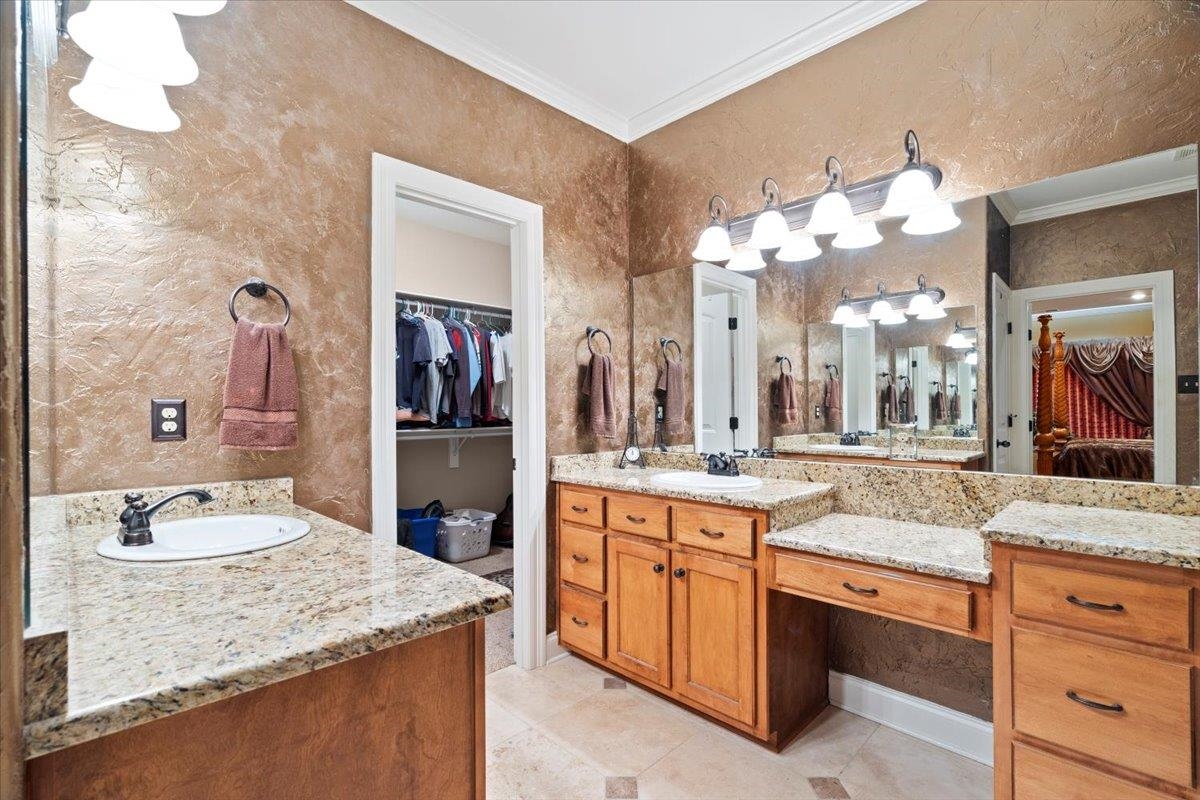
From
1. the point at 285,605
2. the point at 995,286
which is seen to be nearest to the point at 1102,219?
the point at 995,286

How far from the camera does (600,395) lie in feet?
9.16

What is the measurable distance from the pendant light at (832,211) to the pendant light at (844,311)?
0.25 m

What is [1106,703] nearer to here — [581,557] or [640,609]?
[640,609]

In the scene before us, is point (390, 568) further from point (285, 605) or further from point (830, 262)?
point (830, 262)

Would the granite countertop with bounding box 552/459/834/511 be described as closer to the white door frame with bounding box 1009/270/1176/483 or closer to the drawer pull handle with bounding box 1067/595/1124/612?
the white door frame with bounding box 1009/270/1176/483

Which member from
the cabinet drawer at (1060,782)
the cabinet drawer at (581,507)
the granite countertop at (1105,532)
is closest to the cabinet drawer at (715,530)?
the cabinet drawer at (581,507)

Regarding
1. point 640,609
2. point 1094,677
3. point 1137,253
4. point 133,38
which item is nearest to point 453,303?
point 640,609

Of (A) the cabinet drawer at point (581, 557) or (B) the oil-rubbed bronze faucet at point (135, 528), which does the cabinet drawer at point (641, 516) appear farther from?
(B) the oil-rubbed bronze faucet at point (135, 528)

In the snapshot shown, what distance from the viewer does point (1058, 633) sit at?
133 cm

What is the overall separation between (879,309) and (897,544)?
3.12 ft

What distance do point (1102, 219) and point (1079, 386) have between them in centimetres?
52

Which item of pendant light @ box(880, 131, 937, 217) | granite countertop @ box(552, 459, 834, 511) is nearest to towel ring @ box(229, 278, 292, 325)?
granite countertop @ box(552, 459, 834, 511)

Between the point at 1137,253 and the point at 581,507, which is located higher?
the point at 1137,253

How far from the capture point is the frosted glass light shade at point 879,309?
2.18m
